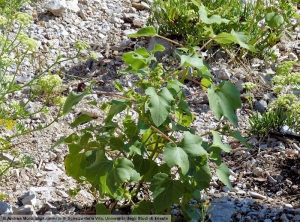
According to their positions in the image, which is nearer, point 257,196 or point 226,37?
point 226,37

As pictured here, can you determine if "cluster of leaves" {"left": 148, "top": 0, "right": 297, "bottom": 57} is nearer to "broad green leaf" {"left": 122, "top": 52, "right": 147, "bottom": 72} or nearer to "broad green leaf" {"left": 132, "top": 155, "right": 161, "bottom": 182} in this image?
"broad green leaf" {"left": 122, "top": 52, "right": 147, "bottom": 72}

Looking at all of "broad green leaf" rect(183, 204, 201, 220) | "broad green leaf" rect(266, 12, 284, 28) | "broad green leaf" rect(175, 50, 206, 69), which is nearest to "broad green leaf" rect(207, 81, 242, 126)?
"broad green leaf" rect(175, 50, 206, 69)

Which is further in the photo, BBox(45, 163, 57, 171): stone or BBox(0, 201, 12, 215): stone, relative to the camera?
BBox(45, 163, 57, 171): stone

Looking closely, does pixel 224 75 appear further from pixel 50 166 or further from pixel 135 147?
pixel 135 147

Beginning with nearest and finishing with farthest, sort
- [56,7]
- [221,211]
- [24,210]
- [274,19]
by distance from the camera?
1. [24,210]
2. [221,211]
3. [274,19]
4. [56,7]

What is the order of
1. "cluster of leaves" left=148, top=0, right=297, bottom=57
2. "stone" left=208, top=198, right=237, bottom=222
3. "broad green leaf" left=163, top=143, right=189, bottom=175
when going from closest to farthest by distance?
"broad green leaf" left=163, top=143, right=189, bottom=175 → "stone" left=208, top=198, right=237, bottom=222 → "cluster of leaves" left=148, top=0, right=297, bottom=57

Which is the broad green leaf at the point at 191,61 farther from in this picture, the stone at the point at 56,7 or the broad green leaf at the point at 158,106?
the stone at the point at 56,7

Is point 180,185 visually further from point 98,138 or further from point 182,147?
point 98,138

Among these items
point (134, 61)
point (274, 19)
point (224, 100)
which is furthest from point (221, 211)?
point (274, 19)

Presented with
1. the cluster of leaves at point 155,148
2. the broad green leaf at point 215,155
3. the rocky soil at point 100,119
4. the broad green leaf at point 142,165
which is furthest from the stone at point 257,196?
the broad green leaf at point 142,165
